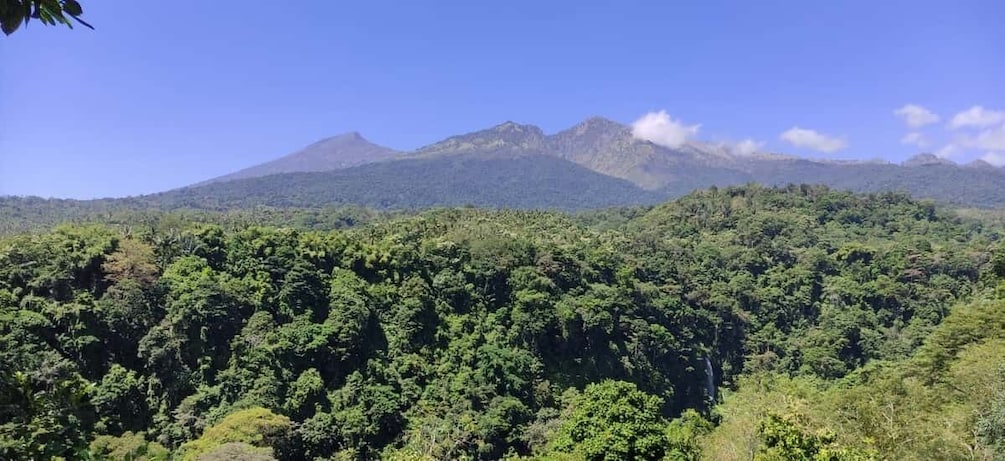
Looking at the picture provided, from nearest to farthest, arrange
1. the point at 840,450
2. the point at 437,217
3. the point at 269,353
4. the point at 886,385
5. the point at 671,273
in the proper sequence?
the point at 840,450 < the point at 886,385 < the point at 269,353 < the point at 671,273 < the point at 437,217

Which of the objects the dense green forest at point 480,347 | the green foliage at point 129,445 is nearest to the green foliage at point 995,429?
Result: the dense green forest at point 480,347

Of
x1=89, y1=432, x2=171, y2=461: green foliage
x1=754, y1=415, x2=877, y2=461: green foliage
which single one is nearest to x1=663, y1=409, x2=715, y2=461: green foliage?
x1=754, y1=415, x2=877, y2=461: green foliage

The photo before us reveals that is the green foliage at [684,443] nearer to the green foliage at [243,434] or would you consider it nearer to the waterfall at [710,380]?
the green foliage at [243,434]

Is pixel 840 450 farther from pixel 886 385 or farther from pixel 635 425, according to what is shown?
pixel 886 385

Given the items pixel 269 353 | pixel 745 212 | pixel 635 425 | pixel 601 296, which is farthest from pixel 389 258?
pixel 745 212

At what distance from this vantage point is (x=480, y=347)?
35.6 metres

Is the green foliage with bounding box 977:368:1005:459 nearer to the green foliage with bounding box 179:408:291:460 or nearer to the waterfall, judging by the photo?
the green foliage with bounding box 179:408:291:460

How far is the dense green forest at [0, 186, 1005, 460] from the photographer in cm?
1752

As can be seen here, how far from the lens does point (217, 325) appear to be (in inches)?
1210

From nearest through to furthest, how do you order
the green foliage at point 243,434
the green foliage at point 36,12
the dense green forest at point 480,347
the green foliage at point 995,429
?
the green foliage at point 36,12 < the green foliage at point 995,429 < the dense green forest at point 480,347 < the green foliage at point 243,434

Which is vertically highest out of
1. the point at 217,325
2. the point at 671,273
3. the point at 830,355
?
the point at 217,325

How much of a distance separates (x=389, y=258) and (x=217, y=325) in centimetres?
1188

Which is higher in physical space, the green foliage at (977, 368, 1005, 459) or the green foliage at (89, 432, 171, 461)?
A: the green foliage at (977, 368, 1005, 459)

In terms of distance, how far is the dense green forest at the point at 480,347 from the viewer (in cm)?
1752
